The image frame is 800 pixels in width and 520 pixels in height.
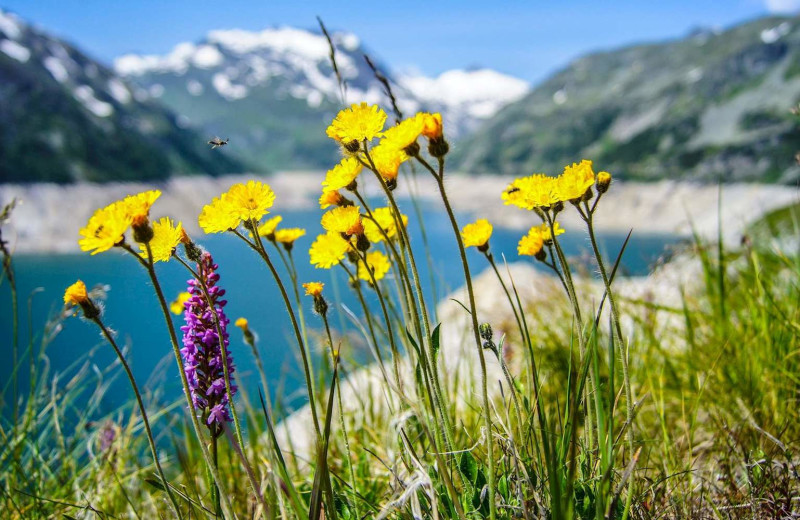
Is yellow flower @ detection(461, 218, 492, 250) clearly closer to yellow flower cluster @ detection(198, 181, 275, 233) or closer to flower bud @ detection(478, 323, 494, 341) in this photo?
flower bud @ detection(478, 323, 494, 341)

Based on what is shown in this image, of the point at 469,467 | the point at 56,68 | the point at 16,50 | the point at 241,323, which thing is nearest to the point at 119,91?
the point at 56,68

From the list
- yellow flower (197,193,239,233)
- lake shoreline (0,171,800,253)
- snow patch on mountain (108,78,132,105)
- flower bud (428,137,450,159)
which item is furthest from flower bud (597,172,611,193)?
snow patch on mountain (108,78,132,105)

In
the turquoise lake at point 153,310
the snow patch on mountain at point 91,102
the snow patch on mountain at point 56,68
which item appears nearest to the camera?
the turquoise lake at point 153,310

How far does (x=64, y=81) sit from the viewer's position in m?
121

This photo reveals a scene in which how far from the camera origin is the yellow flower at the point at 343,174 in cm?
140

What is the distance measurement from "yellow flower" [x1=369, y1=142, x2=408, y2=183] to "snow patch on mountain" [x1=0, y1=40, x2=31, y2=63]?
144460 mm

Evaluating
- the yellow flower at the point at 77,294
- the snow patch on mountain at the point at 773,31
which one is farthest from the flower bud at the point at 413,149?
the snow patch on mountain at the point at 773,31

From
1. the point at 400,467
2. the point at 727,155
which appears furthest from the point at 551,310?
the point at 727,155

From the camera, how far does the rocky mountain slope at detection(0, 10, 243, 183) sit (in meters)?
80.1

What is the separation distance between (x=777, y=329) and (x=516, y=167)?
172618 millimetres

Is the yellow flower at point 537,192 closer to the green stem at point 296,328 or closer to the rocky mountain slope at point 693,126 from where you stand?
the green stem at point 296,328

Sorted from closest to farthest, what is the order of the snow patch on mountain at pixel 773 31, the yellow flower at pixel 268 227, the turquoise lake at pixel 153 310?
the yellow flower at pixel 268 227
the turquoise lake at pixel 153 310
the snow patch on mountain at pixel 773 31

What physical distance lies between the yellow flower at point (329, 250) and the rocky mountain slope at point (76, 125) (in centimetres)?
Answer: 6804

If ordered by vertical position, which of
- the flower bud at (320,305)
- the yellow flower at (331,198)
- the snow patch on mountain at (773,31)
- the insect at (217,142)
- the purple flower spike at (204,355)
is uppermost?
the snow patch on mountain at (773,31)
